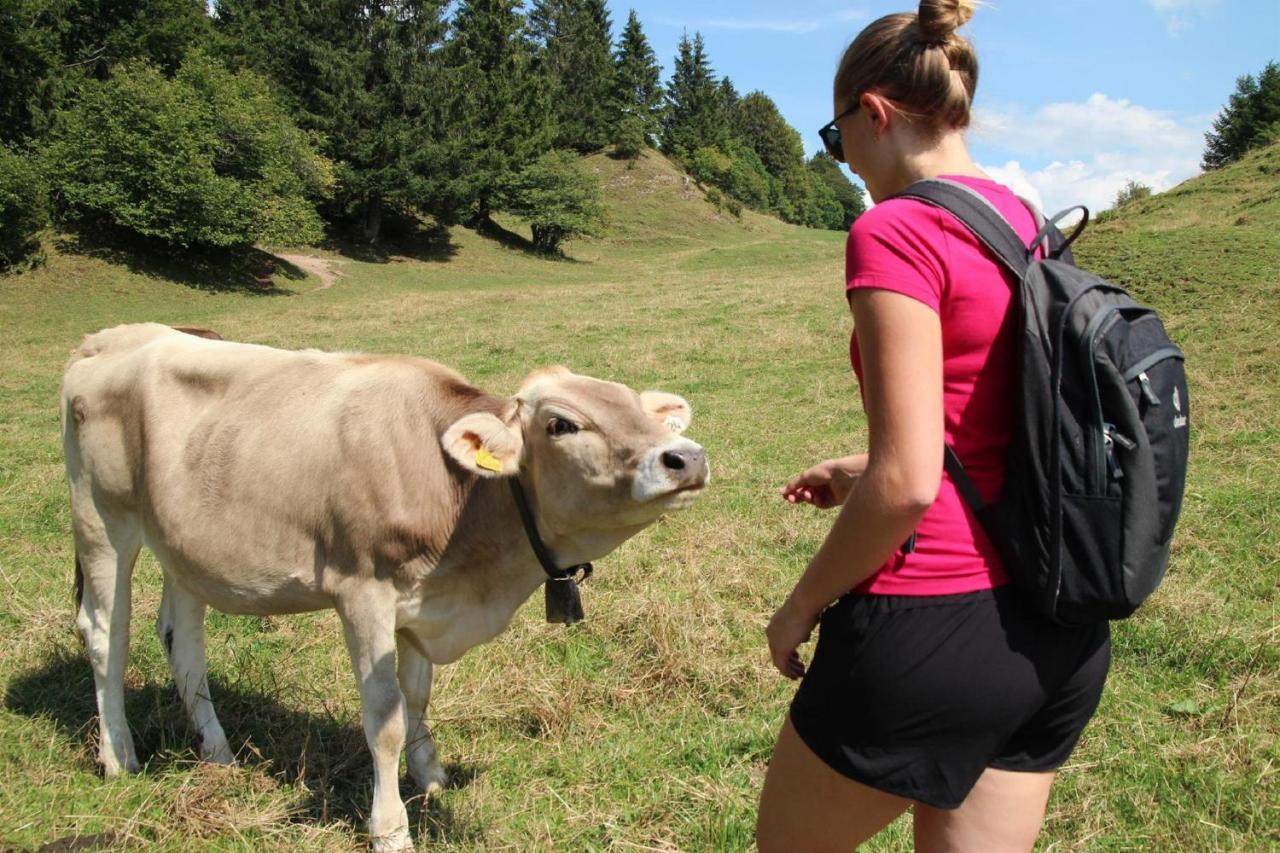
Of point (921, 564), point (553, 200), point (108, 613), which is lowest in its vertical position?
point (108, 613)

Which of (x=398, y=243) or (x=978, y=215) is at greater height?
(x=978, y=215)

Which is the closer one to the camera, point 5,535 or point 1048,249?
point 1048,249

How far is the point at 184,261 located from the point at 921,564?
108 feet

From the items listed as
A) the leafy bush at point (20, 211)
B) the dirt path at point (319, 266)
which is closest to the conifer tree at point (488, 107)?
the dirt path at point (319, 266)

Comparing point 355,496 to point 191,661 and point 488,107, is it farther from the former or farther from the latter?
point 488,107

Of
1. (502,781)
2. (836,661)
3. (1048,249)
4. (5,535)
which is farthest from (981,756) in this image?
(5,535)

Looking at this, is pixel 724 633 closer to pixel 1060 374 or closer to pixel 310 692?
pixel 310 692

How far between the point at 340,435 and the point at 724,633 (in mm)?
2369

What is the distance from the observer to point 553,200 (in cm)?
4572

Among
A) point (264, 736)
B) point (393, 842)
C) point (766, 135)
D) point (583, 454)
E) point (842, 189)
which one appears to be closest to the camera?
point (583, 454)

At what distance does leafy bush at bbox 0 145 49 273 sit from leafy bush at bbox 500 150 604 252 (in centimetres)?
2257

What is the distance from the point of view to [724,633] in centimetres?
511

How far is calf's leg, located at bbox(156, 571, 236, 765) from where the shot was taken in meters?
4.23

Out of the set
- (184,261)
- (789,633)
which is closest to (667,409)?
(789,633)
